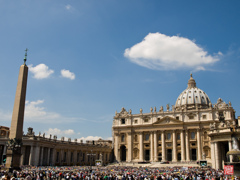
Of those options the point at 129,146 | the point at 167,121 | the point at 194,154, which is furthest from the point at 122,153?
the point at 194,154

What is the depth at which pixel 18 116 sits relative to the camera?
85.8ft

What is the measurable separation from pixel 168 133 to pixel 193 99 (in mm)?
32781

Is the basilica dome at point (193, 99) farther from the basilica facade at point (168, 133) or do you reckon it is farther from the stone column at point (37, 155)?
the stone column at point (37, 155)

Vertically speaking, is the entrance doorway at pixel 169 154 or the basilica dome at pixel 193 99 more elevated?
the basilica dome at pixel 193 99

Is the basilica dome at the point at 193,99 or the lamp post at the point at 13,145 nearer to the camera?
the lamp post at the point at 13,145

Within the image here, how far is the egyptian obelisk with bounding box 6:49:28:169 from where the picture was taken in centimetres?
2575

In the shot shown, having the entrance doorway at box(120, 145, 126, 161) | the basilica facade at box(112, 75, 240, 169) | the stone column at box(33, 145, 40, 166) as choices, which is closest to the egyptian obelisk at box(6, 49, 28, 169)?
the stone column at box(33, 145, 40, 166)

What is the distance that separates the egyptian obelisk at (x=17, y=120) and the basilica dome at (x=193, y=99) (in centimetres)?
8309

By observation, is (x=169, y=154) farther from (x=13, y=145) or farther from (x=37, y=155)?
(x=13, y=145)

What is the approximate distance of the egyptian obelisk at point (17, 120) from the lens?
2575 cm

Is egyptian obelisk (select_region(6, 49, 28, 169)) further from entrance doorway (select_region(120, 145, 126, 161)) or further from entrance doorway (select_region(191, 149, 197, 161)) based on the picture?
entrance doorway (select_region(120, 145, 126, 161))

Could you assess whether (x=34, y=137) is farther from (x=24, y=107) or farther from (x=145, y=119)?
(x=145, y=119)

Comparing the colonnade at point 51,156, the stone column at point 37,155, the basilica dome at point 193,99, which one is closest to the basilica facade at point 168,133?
the colonnade at point 51,156

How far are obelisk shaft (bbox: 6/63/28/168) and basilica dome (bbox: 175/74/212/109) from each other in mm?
82985
